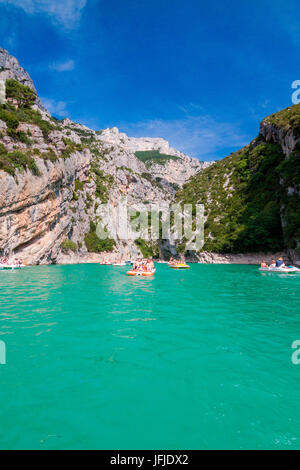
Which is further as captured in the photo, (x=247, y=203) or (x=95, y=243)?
(x=95, y=243)

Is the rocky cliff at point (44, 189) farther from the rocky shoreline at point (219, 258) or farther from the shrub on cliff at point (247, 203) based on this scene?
the shrub on cliff at point (247, 203)

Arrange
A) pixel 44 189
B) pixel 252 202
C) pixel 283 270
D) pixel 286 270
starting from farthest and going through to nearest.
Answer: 1. pixel 252 202
2. pixel 44 189
3. pixel 283 270
4. pixel 286 270

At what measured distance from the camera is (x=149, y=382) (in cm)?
528

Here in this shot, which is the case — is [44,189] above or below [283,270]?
above

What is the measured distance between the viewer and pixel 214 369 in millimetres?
5867

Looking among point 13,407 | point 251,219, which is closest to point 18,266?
point 13,407

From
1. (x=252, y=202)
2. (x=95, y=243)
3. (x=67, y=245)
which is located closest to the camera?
(x=252, y=202)

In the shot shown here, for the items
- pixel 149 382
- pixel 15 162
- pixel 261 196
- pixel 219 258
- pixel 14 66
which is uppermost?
pixel 14 66

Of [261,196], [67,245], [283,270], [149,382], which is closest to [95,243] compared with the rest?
[67,245]

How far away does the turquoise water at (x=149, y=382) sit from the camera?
3.76 m

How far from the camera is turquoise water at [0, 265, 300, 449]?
376cm

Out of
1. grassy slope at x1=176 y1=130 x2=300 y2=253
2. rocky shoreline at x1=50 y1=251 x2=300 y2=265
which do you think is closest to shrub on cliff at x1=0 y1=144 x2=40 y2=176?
rocky shoreline at x1=50 y1=251 x2=300 y2=265

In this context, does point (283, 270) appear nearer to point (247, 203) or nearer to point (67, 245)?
point (247, 203)
